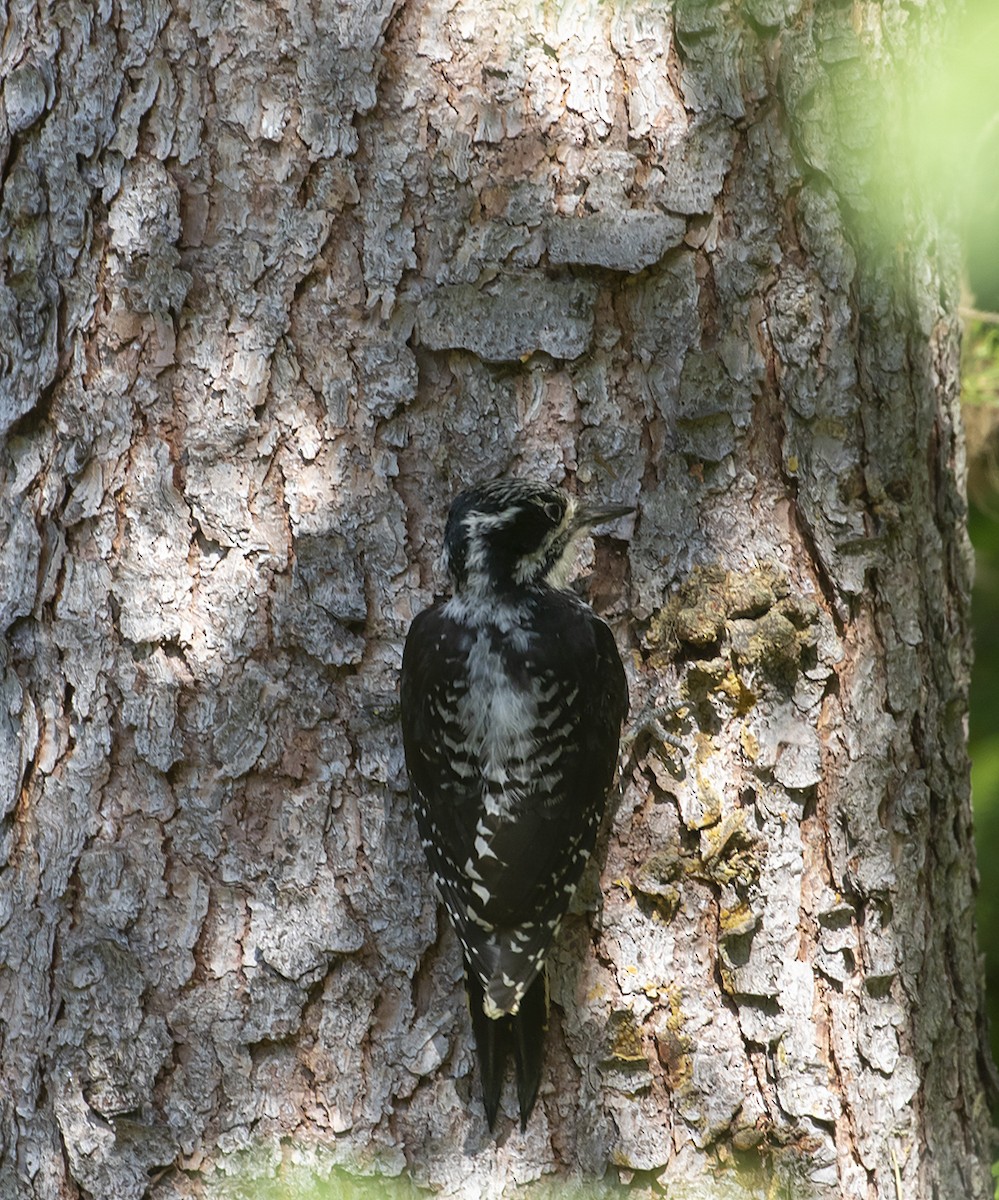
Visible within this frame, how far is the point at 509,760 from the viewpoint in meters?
2.46

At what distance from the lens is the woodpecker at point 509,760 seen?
7.55 ft

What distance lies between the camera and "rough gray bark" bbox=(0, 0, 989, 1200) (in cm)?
231

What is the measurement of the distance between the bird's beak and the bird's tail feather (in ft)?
3.12

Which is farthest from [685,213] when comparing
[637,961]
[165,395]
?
[637,961]

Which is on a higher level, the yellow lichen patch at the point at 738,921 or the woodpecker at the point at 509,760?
the woodpecker at the point at 509,760

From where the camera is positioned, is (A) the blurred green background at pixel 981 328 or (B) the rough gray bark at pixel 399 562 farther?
(B) the rough gray bark at pixel 399 562

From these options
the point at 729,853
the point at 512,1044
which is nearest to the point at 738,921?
the point at 729,853

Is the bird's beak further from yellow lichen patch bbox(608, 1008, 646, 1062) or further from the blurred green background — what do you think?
yellow lichen patch bbox(608, 1008, 646, 1062)

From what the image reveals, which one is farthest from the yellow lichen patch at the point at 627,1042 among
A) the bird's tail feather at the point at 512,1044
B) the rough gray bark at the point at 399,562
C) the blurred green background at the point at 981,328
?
the blurred green background at the point at 981,328

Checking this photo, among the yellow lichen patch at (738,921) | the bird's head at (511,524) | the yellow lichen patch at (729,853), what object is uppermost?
the bird's head at (511,524)

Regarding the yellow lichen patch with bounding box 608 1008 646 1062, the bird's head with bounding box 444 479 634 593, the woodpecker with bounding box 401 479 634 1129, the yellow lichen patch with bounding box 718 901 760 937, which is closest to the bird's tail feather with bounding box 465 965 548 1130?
the woodpecker with bounding box 401 479 634 1129

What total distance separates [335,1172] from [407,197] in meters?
1.99

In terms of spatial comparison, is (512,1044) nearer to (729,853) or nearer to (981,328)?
(729,853)

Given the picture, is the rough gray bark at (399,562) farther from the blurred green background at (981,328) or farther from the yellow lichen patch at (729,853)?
the blurred green background at (981,328)
